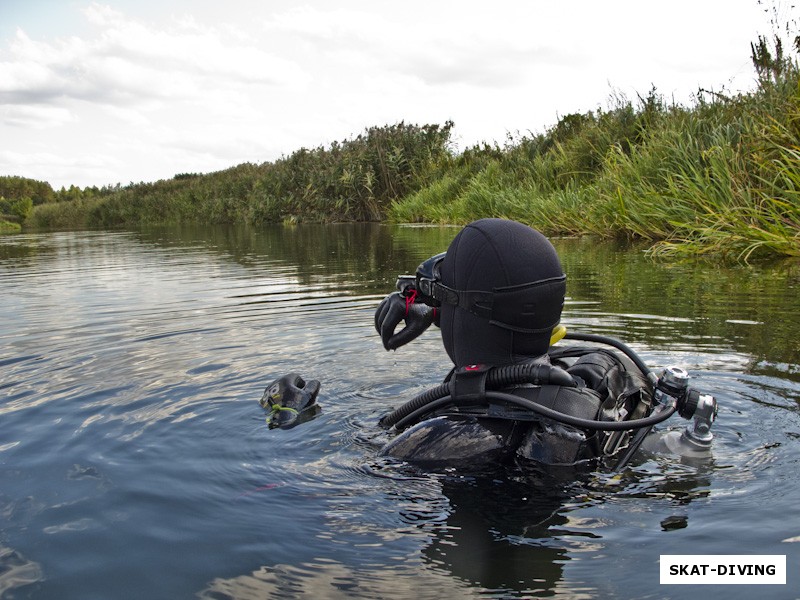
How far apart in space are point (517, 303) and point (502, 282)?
0.11m

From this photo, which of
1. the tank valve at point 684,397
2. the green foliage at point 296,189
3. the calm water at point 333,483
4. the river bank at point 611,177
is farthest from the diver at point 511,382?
the green foliage at point 296,189

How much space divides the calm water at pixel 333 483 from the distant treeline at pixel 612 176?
2630 millimetres

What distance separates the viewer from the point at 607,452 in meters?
3.15

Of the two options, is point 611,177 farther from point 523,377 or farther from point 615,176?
point 523,377

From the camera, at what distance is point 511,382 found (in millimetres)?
2992

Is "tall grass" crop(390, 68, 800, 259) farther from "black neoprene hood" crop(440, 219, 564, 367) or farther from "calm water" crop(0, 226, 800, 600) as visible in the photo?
"black neoprene hood" crop(440, 219, 564, 367)

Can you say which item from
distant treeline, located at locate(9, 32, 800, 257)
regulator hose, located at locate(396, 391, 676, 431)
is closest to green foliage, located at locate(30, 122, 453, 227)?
distant treeline, located at locate(9, 32, 800, 257)

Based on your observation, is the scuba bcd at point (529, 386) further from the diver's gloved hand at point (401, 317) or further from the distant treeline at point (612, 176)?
the distant treeline at point (612, 176)

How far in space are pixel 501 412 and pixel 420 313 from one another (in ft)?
2.10

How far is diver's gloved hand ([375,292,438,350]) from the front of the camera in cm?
333

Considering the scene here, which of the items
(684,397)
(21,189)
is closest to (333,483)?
(684,397)

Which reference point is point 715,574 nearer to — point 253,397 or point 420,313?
point 420,313

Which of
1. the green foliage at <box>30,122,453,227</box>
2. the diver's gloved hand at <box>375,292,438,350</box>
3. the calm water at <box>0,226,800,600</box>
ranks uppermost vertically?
the green foliage at <box>30,122,453,227</box>

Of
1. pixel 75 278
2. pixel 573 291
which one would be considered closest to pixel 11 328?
pixel 75 278
